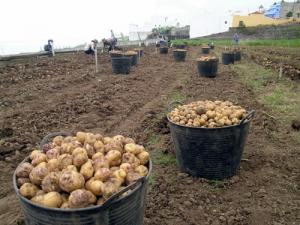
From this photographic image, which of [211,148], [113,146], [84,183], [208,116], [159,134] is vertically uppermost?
[113,146]

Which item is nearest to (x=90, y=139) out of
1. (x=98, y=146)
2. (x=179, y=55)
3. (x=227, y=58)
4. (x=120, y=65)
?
(x=98, y=146)

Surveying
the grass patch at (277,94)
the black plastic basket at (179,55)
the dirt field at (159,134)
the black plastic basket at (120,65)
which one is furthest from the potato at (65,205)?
the black plastic basket at (179,55)

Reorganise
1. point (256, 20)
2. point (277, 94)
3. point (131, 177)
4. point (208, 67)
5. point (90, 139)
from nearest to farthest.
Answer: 1. point (131, 177)
2. point (90, 139)
3. point (277, 94)
4. point (208, 67)
5. point (256, 20)

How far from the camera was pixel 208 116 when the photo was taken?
447 centimetres

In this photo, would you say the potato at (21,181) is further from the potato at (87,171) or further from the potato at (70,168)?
the potato at (87,171)

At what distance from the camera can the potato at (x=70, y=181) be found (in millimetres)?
2270

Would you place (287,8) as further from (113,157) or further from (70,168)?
(70,168)

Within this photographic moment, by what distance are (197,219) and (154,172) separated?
1.27 metres

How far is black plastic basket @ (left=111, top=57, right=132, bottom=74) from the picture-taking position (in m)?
14.3

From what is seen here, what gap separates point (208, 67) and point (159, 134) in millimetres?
7749

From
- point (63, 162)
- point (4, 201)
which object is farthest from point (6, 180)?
point (63, 162)

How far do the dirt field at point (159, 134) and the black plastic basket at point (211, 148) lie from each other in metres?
0.15

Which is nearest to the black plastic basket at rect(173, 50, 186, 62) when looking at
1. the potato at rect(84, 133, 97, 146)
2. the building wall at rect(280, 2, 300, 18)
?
the potato at rect(84, 133, 97, 146)

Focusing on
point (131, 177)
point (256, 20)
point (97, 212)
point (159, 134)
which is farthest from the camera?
point (256, 20)
